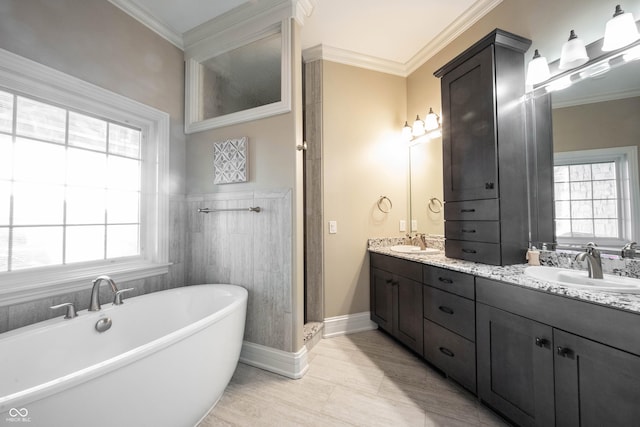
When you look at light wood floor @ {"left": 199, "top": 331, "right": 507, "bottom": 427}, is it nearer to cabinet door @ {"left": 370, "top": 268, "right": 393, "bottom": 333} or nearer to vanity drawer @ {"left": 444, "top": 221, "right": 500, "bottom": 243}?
cabinet door @ {"left": 370, "top": 268, "right": 393, "bottom": 333}

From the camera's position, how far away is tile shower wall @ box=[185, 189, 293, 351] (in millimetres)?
1945

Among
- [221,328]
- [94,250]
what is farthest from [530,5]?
[94,250]

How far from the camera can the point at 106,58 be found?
1838 mm

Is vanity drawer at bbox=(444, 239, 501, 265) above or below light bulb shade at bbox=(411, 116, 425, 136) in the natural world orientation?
below

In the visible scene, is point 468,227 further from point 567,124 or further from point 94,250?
point 94,250

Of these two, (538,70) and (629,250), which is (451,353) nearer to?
(629,250)

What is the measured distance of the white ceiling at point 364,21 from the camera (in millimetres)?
2041

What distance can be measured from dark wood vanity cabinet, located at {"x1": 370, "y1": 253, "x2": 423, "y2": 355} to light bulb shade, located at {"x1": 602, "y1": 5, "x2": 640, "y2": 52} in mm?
1645

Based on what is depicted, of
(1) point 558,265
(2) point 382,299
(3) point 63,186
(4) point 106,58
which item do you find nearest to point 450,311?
(1) point 558,265

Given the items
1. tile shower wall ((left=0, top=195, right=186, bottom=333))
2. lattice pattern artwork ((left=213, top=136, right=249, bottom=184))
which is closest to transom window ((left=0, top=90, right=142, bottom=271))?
tile shower wall ((left=0, top=195, right=186, bottom=333))

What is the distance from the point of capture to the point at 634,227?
1.28 m

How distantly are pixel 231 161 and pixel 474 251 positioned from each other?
2.03m

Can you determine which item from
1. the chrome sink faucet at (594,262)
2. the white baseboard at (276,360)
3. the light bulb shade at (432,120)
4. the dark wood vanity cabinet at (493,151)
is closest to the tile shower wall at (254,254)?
the white baseboard at (276,360)

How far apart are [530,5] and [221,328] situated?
2.96 metres
